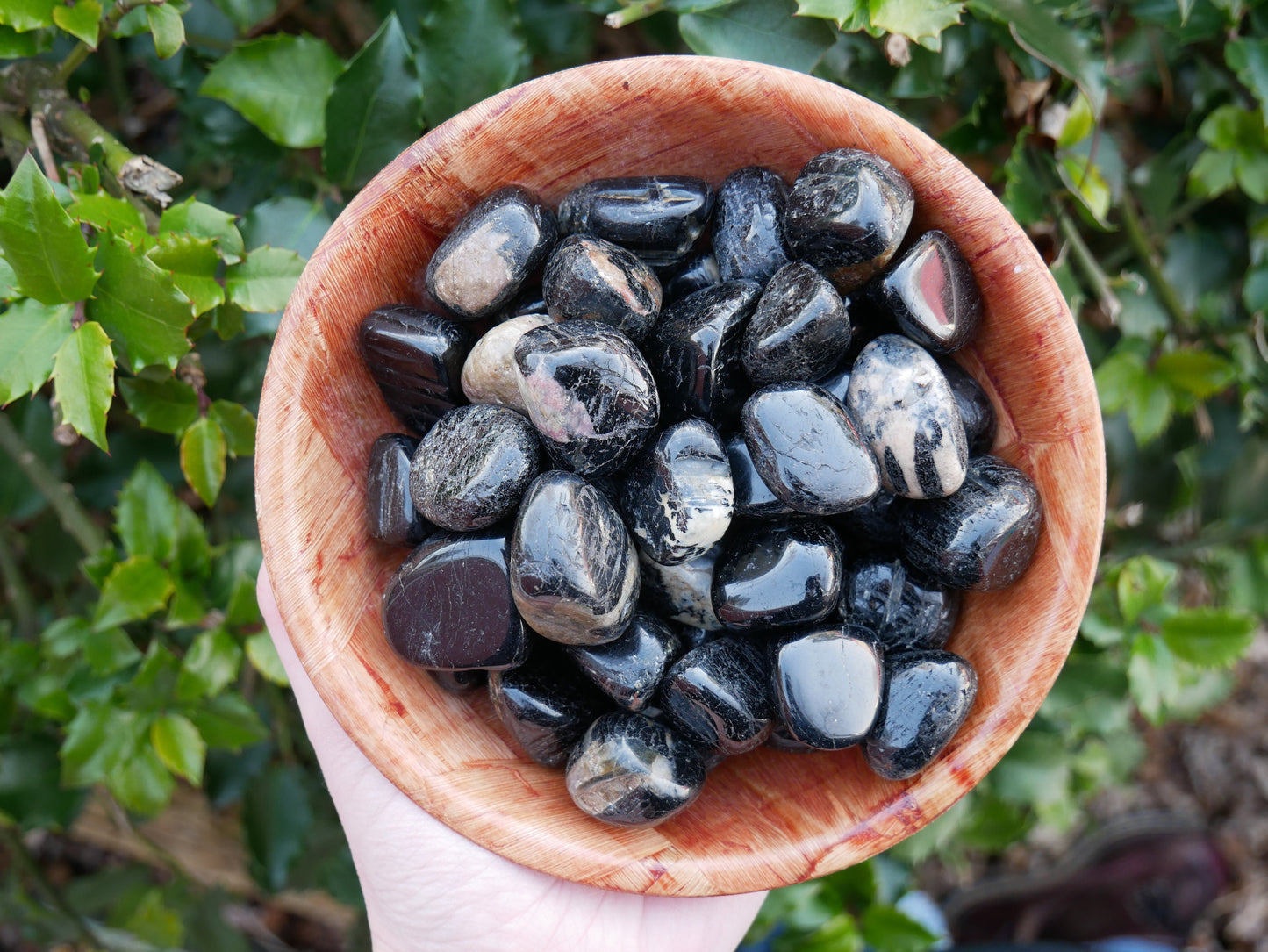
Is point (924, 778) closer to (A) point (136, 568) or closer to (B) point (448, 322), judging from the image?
(B) point (448, 322)

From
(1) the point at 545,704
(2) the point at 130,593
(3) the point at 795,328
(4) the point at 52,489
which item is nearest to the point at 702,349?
(3) the point at 795,328

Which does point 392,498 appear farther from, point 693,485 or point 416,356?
point 693,485

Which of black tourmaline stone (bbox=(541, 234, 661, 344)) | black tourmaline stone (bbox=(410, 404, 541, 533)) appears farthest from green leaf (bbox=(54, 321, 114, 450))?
black tourmaline stone (bbox=(541, 234, 661, 344))

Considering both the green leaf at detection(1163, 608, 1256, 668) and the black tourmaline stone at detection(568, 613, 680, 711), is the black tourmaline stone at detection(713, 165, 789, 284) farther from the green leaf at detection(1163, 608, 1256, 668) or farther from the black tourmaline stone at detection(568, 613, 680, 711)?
the green leaf at detection(1163, 608, 1256, 668)

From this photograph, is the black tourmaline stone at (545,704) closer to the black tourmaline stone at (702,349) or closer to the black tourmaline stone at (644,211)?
the black tourmaline stone at (702,349)

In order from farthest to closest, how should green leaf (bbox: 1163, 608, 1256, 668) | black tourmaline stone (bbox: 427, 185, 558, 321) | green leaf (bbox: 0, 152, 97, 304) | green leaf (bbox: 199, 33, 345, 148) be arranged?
green leaf (bbox: 1163, 608, 1256, 668)
green leaf (bbox: 199, 33, 345, 148)
black tourmaline stone (bbox: 427, 185, 558, 321)
green leaf (bbox: 0, 152, 97, 304)

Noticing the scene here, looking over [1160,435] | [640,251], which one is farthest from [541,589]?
[1160,435]
